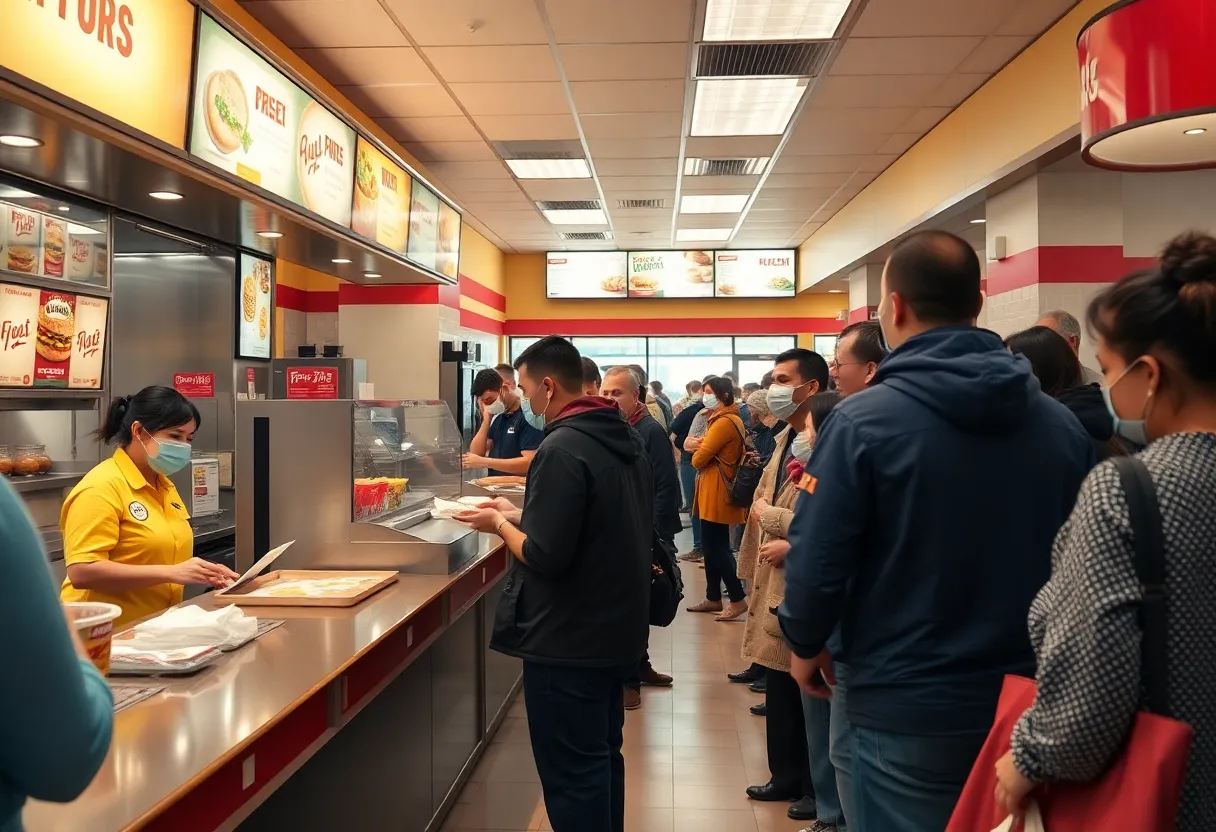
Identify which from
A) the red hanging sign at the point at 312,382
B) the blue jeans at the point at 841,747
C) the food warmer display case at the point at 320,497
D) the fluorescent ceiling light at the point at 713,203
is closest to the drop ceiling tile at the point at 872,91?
the fluorescent ceiling light at the point at 713,203

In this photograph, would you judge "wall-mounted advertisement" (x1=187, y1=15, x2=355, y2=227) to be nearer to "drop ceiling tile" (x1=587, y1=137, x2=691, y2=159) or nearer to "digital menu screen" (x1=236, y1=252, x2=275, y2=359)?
"digital menu screen" (x1=236, y1=252, x2=275, y2=359)

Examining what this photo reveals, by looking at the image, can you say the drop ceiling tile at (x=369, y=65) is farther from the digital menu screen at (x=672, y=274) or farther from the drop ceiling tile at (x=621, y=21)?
the digital menu screen at (x=672, y=274)

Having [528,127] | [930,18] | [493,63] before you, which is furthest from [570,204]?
[930,18]

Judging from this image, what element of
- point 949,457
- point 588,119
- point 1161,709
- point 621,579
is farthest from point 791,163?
point 1161,709

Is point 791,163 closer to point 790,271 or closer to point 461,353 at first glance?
point 461,353

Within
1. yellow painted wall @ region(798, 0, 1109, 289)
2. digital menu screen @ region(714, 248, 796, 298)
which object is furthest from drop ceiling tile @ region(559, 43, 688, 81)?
digital menu screen @ region(714, 248, 796, 298)

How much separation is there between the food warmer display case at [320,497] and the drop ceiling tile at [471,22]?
2.52m

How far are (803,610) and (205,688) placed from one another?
1359mm

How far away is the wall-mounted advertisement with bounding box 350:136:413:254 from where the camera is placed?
17.9ft

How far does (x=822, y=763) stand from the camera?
323 centimetres

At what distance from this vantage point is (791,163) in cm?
817

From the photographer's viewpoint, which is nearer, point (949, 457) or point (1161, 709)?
point (1161, 709)

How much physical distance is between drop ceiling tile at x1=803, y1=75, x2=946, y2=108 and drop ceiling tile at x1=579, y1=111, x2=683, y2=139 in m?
1.06

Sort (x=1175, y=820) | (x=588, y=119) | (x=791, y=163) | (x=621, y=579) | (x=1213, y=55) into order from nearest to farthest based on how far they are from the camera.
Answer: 1. (x=1175, y=820)
2. (x=621, y=579)
3. (x=1213, y=55)
4. (x=588, y=119)
5. (x=791, y=163)
